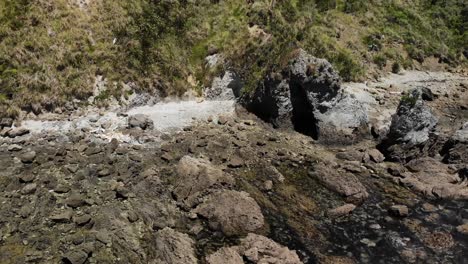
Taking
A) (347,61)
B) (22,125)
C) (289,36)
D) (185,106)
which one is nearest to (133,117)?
(185,106)

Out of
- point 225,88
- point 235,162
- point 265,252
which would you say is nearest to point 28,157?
point 235,162

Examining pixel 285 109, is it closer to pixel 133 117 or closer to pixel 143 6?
pixel 133 117

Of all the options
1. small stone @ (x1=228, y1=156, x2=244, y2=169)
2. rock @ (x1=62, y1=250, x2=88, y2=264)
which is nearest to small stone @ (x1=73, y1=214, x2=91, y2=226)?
rock @ (x1=62, y1=250, x2=88, y2=264)

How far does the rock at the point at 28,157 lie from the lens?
27609 millimetres

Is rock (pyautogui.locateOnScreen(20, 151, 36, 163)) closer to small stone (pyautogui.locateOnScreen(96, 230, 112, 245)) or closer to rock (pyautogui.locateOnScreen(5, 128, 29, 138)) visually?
rock (pyautogui.locateOnScreen(5, 128, 29, 138))

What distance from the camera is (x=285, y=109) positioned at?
36.9m

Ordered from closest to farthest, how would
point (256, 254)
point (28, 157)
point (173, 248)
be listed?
1. point (256, 254)
2. point (173, 248)
3. point (28, 157)

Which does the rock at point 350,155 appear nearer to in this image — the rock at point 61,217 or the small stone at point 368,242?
the small stone at point 368,242

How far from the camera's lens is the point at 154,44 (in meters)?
40.8

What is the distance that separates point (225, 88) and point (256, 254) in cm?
2292

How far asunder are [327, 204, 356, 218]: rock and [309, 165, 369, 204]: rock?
123 cm

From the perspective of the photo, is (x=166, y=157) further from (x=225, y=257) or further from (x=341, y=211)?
(x=341, y=211)

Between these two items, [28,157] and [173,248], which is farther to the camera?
[28,157]

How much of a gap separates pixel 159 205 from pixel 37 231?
21.3 feet
